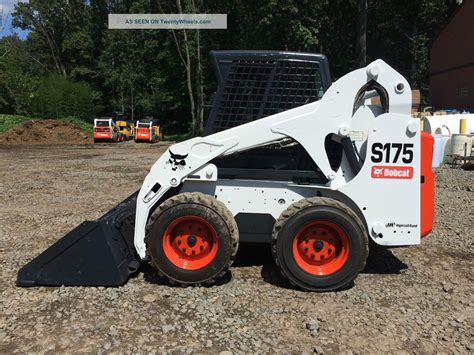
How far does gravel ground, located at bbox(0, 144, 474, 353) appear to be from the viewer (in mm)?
3279

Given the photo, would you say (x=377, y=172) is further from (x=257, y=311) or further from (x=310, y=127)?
(x=257, y=311)

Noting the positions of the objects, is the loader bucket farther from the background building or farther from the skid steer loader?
the background building

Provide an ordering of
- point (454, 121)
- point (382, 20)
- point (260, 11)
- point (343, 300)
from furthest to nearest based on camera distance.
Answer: point (382, 20)
point (260, 11)
point (454, 121)
point (343, 300)

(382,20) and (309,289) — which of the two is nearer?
(309,289)

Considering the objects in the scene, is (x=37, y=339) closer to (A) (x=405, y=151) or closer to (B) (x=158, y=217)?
(B) (x=158, y=217)

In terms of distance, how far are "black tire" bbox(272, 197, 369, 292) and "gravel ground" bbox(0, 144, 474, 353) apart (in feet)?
0.46

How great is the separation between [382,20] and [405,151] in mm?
41918

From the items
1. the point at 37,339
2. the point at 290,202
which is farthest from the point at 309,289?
the point at 37,339

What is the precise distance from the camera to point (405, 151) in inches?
165

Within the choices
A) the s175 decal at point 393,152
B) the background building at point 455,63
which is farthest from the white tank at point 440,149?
the background building at point 455,63

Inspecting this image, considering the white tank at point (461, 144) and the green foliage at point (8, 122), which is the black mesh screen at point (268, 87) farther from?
the green foliage at point (8, 122)

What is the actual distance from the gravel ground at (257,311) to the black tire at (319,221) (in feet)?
0.46

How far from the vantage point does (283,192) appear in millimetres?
4359

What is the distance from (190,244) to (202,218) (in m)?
0.33
